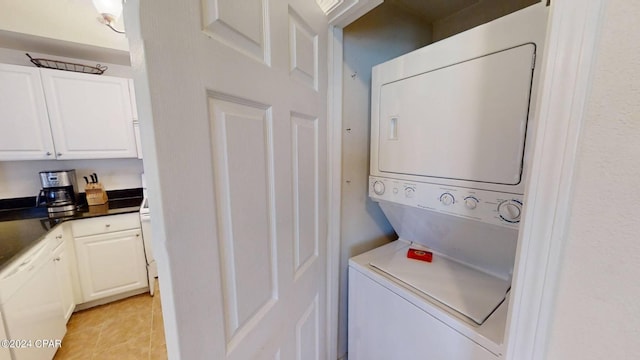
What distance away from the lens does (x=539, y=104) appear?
0.42 m

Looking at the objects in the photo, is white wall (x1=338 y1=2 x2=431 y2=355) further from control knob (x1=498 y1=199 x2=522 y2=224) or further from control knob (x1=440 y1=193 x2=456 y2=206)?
control knob (x1=498 y1=199 x2=522 y2=224)

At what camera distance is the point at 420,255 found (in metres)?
1.24

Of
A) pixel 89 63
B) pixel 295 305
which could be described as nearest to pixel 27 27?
pixel 89 63

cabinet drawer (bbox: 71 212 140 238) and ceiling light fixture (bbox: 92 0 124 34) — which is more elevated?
ceiling light fixture (bbox: 92 0 124 34)

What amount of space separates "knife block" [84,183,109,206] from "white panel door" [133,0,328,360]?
2.59 meters

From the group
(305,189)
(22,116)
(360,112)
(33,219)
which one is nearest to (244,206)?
Result: (305,189)

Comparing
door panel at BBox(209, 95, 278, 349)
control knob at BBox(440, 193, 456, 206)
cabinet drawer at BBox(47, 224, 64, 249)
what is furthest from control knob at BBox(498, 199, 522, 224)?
cabinet drawer at BBox(47, 224, 64, 249)

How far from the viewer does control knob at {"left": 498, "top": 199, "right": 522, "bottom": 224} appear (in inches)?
30.5

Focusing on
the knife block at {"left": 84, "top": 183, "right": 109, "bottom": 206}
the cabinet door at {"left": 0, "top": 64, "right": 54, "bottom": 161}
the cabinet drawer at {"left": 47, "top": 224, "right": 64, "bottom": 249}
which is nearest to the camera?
the cabinet drawer at {"left": 47, "top": 224, "right": 64, "bottom": 249}

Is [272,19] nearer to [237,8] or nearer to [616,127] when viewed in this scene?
[237,8]

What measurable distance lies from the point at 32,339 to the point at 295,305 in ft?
5.91

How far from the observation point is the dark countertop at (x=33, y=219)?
1372mm

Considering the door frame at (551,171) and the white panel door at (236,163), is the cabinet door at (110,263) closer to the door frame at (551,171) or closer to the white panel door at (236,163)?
the white panel door at (236,163)

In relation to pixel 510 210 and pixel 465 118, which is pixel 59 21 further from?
pixel 510 210
